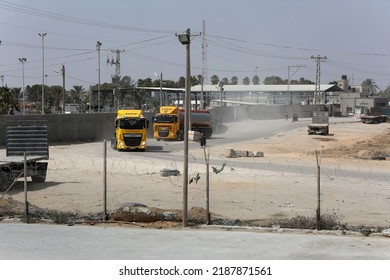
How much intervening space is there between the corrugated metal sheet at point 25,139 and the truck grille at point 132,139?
56.0 ft

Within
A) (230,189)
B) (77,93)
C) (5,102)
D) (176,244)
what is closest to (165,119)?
(5,102)

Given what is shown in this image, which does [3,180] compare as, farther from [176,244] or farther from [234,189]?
[176,244]

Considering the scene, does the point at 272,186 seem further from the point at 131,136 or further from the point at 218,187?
the point at 131,136

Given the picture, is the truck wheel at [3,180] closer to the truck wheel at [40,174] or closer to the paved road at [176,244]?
the truck wheel at [40,174]

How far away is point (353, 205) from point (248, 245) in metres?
8.46

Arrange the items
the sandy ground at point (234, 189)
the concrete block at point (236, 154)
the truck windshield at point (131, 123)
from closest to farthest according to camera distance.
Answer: the sandy ground at point (234, 189) < the concrete block at point (236, 154) < the truck windshield at point (131, 123)

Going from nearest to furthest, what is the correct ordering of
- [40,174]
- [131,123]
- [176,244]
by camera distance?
[176,244], [40,174], [131,123]

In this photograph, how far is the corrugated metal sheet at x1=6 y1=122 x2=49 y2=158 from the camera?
23.9 metres

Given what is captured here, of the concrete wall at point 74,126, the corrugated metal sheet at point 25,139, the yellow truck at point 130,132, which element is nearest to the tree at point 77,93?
the concrete wall at point 74,126

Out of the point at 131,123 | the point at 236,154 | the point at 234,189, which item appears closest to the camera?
the point at 234,189

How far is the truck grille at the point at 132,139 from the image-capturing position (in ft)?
136

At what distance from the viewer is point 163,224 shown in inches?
505

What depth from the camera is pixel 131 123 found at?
41.4m

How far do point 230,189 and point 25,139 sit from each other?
367 inches
